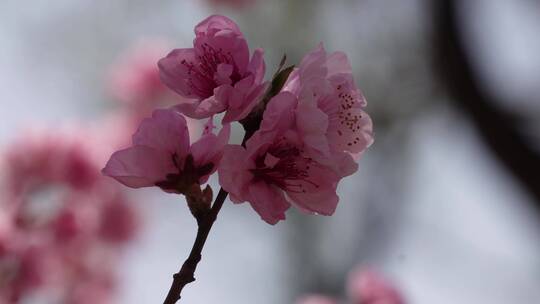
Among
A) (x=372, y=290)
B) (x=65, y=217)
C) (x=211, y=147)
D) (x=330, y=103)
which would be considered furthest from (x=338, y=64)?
(x=65, y=217)

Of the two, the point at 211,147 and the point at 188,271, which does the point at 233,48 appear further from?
the point at 188,271

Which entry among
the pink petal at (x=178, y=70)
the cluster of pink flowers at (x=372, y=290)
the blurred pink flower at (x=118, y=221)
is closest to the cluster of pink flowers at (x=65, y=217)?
the blurred pink flower at (x=118, y=221)

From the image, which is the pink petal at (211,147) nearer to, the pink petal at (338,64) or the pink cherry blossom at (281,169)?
the pink cherry blossom at (281,169)

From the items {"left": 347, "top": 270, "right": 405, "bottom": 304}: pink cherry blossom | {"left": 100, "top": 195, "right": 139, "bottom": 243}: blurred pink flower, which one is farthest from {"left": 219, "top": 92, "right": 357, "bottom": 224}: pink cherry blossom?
{"left": 100, "top": 195, "right": 139, "bottom": 243}: blurred pink flower

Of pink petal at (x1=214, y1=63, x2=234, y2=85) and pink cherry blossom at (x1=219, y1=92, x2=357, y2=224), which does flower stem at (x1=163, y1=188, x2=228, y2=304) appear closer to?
pink cherry blossom at (x1=219, y1=92, x2=357, y2=224)

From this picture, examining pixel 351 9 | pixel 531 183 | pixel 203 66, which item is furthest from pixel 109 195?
pixel 351 9

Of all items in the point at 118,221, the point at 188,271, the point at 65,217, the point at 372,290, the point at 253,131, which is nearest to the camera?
the point at 188,271

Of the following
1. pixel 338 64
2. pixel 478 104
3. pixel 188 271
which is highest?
pixel 478 104
